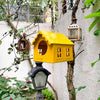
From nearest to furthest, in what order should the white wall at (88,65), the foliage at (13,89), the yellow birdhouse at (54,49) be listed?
1. the yellow birdhouse at (54,49)
2. the white wall at (88,65)
3. the foliage at (13,89)

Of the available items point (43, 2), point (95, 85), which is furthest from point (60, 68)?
point (43, 2)

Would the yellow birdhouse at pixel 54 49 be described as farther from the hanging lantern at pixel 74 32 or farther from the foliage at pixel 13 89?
the foliage at pixel 13 89

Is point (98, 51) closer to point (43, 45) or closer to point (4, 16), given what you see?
point (43, 45)

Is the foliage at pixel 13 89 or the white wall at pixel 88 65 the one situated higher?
the white wall at pixel 88 65

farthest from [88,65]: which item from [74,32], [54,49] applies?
[54,49]

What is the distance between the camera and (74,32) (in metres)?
1.56

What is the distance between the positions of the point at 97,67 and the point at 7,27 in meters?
2.64

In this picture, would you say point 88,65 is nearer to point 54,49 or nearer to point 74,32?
point 74,32

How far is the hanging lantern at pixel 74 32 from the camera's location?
1.53 metres

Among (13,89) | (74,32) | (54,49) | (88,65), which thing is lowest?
(13,89)

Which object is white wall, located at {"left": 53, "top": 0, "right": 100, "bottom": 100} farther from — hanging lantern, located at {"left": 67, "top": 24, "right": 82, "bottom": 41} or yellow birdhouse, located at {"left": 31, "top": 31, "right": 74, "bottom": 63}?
yellow birdhouse, located at {"left": 31, "top": 31, "right": 74, "bottom": 63}

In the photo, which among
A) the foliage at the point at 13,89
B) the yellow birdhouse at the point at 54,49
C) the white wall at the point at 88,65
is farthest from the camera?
the foliage at the point at 13,89

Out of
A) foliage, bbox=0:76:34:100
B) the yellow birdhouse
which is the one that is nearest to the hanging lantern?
the yellow birdhouse

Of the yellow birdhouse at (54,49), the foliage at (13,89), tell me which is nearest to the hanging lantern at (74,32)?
the yellow birdhouse at (54,49)
